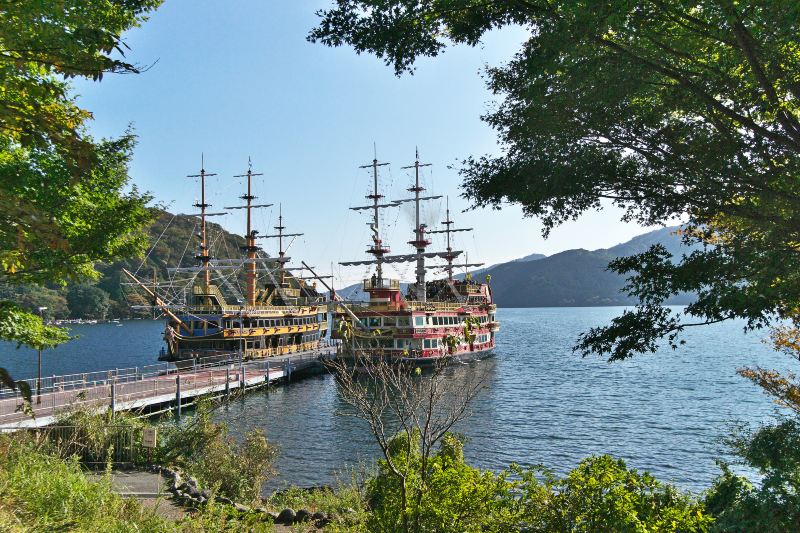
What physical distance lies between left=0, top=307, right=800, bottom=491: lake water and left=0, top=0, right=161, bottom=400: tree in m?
10.6

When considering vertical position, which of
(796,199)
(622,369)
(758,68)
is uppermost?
(758,68)

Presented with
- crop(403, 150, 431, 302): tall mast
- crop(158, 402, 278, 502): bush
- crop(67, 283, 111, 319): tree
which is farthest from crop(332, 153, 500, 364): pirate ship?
crop(67, 283, 111, 319): tree

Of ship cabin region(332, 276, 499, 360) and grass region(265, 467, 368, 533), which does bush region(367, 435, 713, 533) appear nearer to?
grass region(265, 467, 368, 533)

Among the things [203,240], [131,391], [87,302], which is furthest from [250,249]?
[87,302]

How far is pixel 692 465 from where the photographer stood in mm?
20719

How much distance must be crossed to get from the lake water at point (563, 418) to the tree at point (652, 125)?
8.80 metres

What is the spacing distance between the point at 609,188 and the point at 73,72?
7539 mm

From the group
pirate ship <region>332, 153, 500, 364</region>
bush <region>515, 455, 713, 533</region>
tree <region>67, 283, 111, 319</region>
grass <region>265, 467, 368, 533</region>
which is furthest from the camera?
tree <region>67, 283, 111, 319</region>

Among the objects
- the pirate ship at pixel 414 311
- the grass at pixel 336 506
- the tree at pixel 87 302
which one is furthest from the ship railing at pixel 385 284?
the tree at pixel 87 302

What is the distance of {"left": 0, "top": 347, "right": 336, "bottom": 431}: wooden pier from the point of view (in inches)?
739

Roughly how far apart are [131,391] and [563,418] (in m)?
23.3

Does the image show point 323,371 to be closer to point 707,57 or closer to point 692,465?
point 692,465

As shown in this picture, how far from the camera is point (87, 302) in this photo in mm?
152375

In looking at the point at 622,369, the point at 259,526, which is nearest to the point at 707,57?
the point at 259,526
